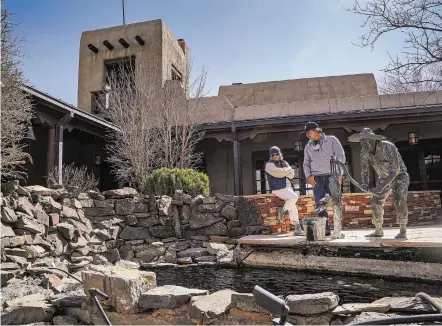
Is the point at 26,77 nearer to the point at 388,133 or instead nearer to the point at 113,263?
the point at 113,263

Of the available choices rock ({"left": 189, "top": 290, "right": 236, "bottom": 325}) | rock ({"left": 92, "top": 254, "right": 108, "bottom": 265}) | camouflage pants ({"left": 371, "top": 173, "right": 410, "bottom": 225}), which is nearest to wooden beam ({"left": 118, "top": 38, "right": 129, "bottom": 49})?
rock ({"left": 92, "top": 254, "right": 108, "bottom": 265})

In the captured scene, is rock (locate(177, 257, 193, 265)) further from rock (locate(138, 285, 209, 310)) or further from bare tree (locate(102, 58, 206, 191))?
bare tree (locate(102, 58, 206, 191))

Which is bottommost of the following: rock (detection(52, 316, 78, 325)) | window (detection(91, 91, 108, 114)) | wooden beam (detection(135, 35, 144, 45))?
rock (detection(52, 316, 78, 325))

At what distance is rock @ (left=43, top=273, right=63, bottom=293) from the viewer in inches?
181

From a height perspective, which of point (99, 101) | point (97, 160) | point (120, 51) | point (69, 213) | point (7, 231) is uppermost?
point (120, 51)

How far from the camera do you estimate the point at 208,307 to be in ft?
10.3

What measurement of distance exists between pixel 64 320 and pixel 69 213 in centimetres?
407

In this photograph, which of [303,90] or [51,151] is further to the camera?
[303,90]

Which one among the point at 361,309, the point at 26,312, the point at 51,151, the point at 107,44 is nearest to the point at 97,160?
the point at 51,151

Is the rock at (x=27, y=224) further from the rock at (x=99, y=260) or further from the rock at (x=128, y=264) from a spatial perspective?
the rock at (x=128, y=264)

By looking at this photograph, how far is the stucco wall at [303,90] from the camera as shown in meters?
14.0

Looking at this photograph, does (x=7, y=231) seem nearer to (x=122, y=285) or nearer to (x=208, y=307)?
(x=122, y=285)

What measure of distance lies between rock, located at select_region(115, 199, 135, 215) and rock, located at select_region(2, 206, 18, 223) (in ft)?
9.10

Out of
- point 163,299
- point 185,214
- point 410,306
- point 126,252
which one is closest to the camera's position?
point 410,306
